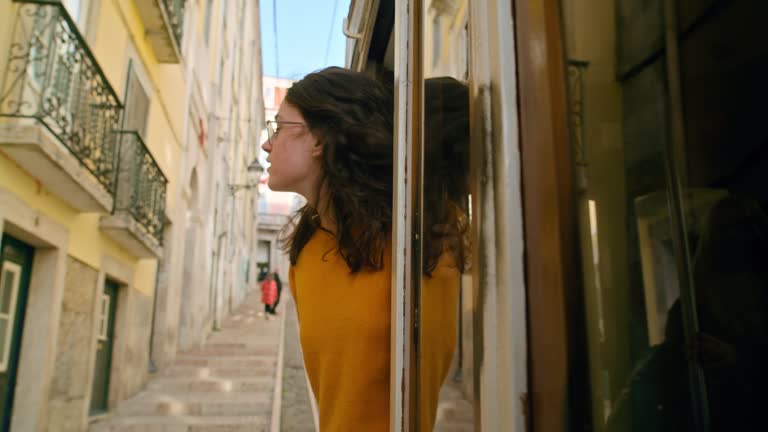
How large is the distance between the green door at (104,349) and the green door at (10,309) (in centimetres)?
219

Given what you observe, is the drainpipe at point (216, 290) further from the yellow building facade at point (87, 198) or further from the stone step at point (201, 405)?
the stone step at point (201, 405)

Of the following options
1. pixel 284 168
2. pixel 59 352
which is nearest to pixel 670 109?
pixel 284 168

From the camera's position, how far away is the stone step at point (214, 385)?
29.9 feet

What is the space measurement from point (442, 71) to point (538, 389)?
1.85 ft

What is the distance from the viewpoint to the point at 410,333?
1.01m

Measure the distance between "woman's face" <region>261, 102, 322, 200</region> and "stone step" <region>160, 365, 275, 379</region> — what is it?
887 centimetres

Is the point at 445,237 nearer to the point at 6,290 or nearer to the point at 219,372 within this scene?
the point at 6,290

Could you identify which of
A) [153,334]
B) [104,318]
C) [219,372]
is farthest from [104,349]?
[153,334]

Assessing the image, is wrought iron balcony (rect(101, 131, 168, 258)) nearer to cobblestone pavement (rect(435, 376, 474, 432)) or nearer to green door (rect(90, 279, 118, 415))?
green door (rect(90, 279, 118, 415))

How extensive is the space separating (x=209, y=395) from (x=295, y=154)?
813cm

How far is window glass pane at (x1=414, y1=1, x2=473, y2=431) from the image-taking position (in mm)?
868

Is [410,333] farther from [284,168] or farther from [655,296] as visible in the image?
[284,168]

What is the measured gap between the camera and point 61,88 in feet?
18.2

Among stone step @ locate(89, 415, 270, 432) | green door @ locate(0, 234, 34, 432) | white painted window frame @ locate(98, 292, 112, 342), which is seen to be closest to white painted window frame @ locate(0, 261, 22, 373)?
green door @ locate(0, 234, 34, 432)
